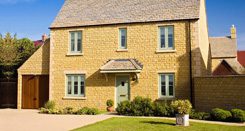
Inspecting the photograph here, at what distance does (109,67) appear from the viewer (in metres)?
23.4

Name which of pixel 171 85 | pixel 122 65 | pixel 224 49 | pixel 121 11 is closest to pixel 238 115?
pixel 171 85

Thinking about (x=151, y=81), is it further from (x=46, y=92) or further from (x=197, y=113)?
(x=46, y=92)

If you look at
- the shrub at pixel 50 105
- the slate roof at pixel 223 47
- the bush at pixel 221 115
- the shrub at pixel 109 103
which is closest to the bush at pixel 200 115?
the bush at pixel 221 115

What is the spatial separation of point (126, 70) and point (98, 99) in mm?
3524

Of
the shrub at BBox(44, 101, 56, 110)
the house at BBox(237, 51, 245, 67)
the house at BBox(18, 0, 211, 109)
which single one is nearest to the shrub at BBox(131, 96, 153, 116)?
the house at BBox(18, 0, 211, 109)

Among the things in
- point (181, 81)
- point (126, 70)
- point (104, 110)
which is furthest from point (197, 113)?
point (104, 110)

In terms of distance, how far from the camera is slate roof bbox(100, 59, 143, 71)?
22859 mm

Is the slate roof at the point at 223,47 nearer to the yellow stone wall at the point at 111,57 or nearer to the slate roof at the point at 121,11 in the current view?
the slate roof at the point at 121,11

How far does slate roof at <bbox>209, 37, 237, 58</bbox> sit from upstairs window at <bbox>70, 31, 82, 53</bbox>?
1162 inches

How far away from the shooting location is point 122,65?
916 inches

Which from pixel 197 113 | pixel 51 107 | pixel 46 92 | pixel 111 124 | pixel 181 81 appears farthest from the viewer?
pixel 46 92

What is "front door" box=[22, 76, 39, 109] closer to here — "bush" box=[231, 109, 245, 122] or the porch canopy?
the porch canopy

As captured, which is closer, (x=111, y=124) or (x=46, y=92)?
(x=111, y=124)

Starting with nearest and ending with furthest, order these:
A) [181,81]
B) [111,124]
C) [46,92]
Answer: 1. [111,124]
2. [181,81]
3. [46,92]
